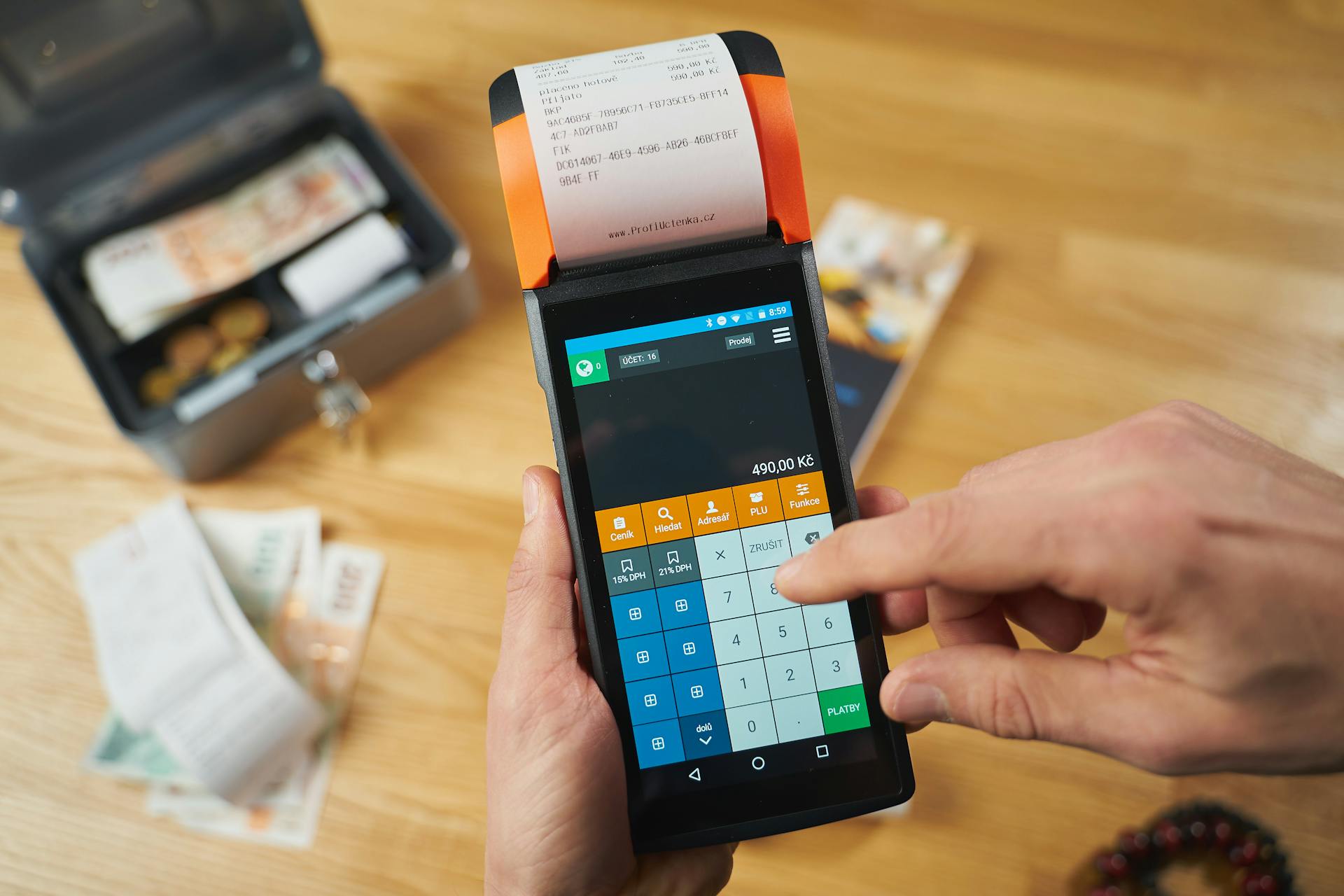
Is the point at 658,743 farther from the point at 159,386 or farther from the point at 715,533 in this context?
the point at 159,386

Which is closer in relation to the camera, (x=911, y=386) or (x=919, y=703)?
(x=919, y=703)

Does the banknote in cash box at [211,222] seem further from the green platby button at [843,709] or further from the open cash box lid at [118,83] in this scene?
the green platby button at [843,709]

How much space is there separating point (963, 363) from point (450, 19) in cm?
72

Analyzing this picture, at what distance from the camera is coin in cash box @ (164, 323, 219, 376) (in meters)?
0.91

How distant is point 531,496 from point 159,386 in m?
0.50

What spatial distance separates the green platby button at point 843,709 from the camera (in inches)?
22.5

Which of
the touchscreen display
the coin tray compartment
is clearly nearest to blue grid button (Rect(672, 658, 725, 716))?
the touchscreen display

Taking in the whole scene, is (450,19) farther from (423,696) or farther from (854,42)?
(423,696)

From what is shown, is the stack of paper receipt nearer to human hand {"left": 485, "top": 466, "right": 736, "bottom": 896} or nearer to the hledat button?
human hand {"left": 485, "top": 466, "right": 736, "bottom": 896}

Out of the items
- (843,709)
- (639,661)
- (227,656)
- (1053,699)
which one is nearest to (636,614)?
(639,661)

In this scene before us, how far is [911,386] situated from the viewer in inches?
35.1

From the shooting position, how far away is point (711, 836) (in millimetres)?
553

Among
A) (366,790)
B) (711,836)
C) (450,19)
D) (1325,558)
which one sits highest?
(450,19)

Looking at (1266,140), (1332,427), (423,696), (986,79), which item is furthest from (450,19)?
(1332,427)
